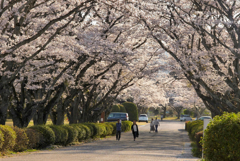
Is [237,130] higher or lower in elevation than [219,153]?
higher

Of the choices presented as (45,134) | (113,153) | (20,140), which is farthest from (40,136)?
(113,153)

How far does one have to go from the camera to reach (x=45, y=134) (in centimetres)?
1616

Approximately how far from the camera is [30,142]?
49.0 ft

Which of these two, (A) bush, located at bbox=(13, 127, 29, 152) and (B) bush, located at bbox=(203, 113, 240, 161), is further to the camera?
(A) bush, located at bbox=(13, 127, 29, 152)

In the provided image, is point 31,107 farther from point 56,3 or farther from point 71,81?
point 56,3

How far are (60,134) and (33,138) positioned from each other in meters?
2.74

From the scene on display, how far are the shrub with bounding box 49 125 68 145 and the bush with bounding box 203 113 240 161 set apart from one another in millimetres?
10624

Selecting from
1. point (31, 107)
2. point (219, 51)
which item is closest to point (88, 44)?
point (31, 107)

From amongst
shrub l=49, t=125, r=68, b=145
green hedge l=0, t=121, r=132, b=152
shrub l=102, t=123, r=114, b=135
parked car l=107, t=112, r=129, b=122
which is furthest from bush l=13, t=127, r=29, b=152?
parked car l=107, t=112, r=129, b=122

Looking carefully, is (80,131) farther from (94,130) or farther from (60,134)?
(94,130)

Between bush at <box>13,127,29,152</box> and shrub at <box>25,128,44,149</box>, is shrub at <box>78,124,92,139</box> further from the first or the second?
bush at <box>13,127,29,152</box>

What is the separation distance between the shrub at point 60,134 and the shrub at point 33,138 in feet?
5.60

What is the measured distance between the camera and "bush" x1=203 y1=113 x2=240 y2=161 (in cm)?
764

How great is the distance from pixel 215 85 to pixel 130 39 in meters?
6.54
